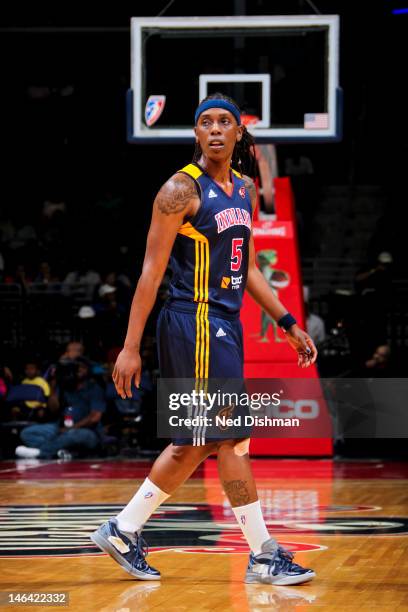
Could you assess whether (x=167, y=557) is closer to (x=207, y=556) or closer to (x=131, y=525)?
(x=207, y=556)

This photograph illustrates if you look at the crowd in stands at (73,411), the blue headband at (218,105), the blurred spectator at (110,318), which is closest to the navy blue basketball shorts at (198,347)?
the blue headband at (218,105)

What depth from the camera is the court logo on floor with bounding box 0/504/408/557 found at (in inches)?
245

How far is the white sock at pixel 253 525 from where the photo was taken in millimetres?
5242

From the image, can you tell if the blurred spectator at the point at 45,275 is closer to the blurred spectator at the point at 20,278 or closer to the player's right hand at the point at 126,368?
the blurred spectator at the point at 20,278

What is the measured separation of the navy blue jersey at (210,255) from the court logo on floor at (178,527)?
1.43m

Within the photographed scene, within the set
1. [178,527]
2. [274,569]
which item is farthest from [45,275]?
[274,569]

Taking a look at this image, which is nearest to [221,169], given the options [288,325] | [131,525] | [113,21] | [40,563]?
[288,325]

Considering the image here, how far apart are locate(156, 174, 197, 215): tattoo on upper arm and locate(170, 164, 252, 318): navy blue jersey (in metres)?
0.06

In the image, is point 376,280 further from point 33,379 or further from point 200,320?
point 200,320

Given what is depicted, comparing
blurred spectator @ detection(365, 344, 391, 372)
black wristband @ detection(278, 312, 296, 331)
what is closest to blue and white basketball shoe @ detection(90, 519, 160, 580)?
black wristband @ detection(278, 312, 296, 331)

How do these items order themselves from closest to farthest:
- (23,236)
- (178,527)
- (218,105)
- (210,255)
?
(210,255) → (218,105) → (178,527) → (23,236)

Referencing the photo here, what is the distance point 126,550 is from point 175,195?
1.55 metres

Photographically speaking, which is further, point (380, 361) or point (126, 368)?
point (380, 361)

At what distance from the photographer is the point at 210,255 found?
5.38 m
